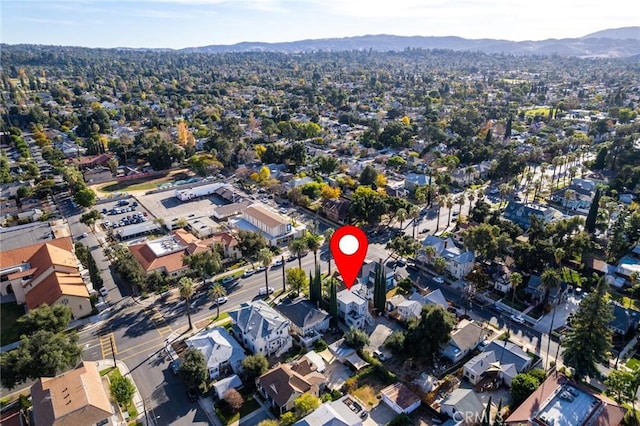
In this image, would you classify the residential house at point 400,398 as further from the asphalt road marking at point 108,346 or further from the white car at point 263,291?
the asphalt road marking at point 108,346

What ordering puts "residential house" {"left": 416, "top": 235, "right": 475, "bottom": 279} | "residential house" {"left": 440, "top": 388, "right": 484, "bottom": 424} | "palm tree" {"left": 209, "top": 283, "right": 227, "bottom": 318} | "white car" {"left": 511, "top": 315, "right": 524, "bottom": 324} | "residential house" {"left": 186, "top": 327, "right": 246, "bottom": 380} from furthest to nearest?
"residential house" {"left": 416, "top": 235, "right": 475, "bottom": 279} < "palm tree" {"left": 209, "top": 283, "right": 227, "bottom": 318} < "white car" {"left": 511, "top": 315, "right": 524, "bottom": 324} < "residential house" {"left": 186, "top": 327, "right": 246, "bottom": 380} < "residential house" {"left": 440, "top": 388, "right": 484, "bottom": 424}

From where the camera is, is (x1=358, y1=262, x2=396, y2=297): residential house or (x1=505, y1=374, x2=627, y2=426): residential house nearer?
(x1=505, y1=374, x2=627, y2=426): residential house

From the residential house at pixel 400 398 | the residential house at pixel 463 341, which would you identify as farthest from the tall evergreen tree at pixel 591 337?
the residential house at pixel 400 398

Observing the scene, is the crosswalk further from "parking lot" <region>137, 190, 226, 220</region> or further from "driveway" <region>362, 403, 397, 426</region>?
"parking lot" <region>137, 190, 226, 220</region>

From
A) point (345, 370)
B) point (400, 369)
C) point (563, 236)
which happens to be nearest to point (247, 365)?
point (345, 370)

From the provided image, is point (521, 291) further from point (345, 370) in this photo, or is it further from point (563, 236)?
point (345, 370)

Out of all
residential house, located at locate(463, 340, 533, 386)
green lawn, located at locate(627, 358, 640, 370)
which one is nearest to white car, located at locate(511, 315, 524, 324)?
residential house, located at locate(463, 340, 533, 386)
